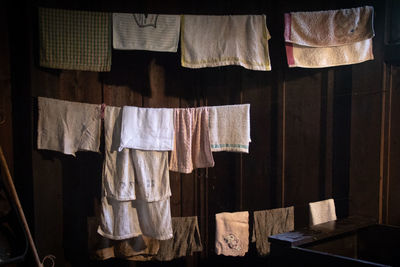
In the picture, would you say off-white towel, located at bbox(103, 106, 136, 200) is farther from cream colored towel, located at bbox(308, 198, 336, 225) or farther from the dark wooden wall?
cream colored towel, located at bbox(308, 198, 336, 225)

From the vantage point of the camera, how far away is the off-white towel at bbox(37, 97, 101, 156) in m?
3.45

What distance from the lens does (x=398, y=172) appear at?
4098 millimetres

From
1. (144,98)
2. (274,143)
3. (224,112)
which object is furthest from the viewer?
(274,143)

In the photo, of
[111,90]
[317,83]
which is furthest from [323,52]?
[111,90]

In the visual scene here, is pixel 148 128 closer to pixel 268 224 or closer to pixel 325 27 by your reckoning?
pixel 268 224

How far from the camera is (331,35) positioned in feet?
12.5

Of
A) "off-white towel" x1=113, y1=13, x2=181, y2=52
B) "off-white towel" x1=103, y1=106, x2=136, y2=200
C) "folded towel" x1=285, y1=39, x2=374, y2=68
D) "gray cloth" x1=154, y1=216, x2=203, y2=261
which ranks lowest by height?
"gray cloth" x1=154, y1=216, x2=203, y2=261

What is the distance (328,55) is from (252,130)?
125cm

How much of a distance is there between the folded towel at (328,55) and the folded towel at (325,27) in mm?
61

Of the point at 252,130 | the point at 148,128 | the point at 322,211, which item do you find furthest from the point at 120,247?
the point at 322,211

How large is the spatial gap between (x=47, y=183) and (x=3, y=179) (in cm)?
49

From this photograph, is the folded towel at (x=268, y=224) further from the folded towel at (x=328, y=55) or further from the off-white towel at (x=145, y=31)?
the off-white towel at (x=145, y=31)

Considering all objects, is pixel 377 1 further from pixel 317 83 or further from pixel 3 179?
pixel 3 179

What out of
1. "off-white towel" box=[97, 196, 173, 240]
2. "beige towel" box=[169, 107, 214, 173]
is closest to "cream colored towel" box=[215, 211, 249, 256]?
"off-white towel" box=[97, 196, 173, 240]
